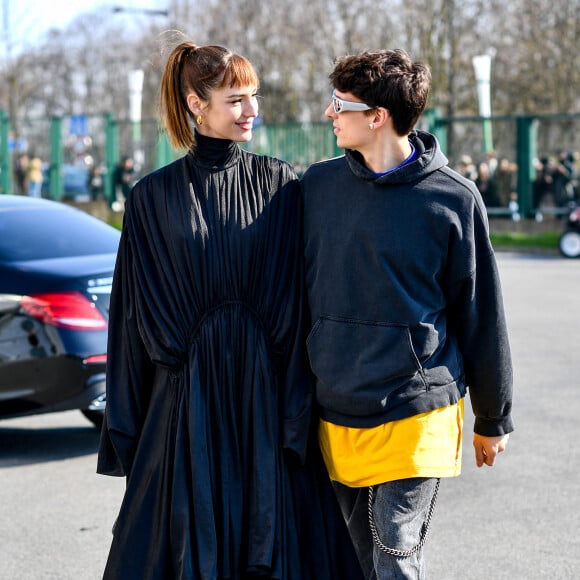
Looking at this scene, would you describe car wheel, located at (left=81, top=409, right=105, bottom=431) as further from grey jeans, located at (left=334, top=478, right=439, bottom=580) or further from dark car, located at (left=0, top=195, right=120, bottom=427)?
grey jeans, located at (left=334, top=478, right=439, bottom=580)

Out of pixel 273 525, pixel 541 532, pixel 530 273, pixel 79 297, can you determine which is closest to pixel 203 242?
pixel 273 525

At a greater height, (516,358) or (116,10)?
(116,10)

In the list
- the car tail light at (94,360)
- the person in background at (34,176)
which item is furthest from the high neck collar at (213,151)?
the person in background at (34,176)

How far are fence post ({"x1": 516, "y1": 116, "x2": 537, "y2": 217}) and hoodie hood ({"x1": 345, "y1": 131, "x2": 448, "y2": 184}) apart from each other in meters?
22.6

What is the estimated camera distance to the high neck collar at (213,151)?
3.09 metres

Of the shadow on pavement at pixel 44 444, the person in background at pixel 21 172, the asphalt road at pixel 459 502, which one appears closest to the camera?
the asphalt road at pixel 459 502

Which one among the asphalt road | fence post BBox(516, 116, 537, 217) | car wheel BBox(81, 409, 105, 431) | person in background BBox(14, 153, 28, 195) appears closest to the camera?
the asphalt road

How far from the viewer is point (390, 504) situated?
2.99 meters

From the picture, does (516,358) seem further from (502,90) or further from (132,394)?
(502,90)

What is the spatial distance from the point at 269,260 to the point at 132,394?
1.73 feet

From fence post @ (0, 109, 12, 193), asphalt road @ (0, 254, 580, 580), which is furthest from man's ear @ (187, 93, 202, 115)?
fence post @ (0, 109, 12, 193)

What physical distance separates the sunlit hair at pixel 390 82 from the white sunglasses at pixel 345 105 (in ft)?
0.05

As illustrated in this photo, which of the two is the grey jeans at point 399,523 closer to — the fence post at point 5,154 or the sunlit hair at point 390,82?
the sunlit hair at point 390,82

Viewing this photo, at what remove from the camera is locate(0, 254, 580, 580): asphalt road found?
15.3 ft
